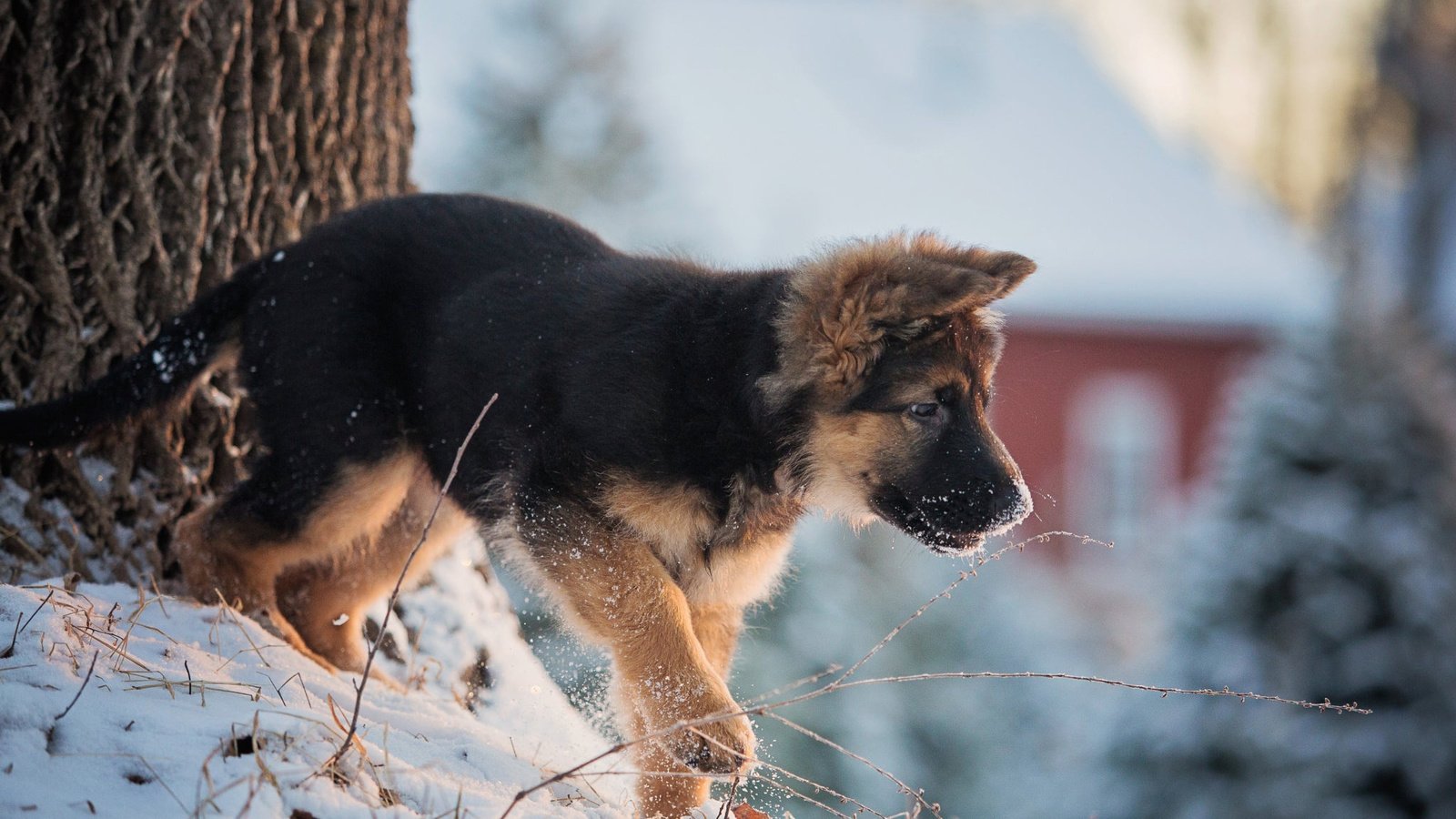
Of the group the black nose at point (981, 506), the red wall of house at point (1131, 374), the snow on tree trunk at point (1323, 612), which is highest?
the black nose at point (981, 506)

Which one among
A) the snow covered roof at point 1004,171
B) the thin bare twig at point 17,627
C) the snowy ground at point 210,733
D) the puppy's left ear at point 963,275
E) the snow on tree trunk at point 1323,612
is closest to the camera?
the snowy ground at point 210,733

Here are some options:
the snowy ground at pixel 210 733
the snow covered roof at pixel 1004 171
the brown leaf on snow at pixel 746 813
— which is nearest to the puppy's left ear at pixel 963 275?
the brown leaf on snow at pixel 746 813

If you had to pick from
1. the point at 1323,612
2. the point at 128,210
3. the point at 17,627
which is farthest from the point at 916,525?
the point at 1323,612

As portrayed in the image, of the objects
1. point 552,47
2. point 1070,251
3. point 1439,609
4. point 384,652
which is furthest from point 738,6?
point 384,652

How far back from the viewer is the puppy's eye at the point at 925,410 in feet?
14.0

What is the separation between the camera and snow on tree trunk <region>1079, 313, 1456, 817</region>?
294 inches

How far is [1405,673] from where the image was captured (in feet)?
24.8

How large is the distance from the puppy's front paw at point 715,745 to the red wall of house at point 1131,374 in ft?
75.0

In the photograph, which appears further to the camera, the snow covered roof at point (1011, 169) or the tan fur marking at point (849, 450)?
the snow covered roof at point (1011, 169)

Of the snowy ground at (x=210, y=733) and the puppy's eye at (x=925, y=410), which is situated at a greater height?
the puppy's eye at (x=925, y=410)

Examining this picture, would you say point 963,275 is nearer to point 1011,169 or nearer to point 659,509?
point 659,509

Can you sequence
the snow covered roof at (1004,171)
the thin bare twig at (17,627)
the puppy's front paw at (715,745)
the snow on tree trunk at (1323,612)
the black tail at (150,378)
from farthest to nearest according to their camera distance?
the snow covered roof at (1004,171) < the snow on tree trunk at (1323,612) < the black tail at (150,378) < the puppy's front paw at (715,745) < the thin bare twig at (17,627)

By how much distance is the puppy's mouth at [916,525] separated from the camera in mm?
4243

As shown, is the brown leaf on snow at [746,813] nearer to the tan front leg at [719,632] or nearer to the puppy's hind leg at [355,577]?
the tan front leg at [719,632]
